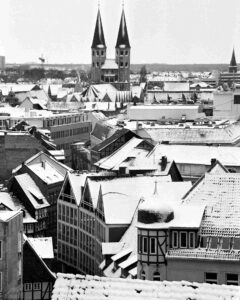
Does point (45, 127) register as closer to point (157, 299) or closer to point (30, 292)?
point (30, 292)

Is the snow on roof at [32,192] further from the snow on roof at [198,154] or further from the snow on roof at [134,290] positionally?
the snow on roof at [134,290]

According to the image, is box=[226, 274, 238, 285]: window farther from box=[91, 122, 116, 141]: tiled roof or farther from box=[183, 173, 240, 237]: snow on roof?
box=[91, 122, 116, 141]: tiled roof

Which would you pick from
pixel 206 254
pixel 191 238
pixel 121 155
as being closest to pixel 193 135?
pixel 121 155

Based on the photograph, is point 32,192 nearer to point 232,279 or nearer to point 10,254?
point 10,254

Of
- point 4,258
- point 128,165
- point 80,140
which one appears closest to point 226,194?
point 4,258

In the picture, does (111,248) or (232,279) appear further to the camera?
(111,248)

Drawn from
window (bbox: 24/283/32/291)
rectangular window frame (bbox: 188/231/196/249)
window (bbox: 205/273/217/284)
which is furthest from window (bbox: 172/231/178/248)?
window (bbox: 24/283/32/291)
